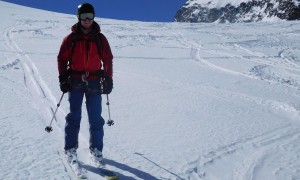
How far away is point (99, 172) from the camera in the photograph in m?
4.36

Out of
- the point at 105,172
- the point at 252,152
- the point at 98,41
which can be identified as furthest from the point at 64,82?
the point at 252,152

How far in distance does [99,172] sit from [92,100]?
0.83 meters

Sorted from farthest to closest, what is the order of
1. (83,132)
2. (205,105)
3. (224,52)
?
(224,52), (205,105), (83,132)

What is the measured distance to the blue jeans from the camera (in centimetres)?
455

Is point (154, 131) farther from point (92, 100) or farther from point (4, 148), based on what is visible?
point (4, 148)

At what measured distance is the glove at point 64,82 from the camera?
14.7ft

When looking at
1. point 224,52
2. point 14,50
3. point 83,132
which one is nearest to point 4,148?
point 83,132

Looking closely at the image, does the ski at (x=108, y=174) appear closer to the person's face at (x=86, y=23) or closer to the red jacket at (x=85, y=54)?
the red jacket at (x=85, y=54)

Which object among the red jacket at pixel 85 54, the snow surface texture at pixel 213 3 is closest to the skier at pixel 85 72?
the red jacket at pixel 85 54

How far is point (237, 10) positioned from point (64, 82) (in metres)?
119

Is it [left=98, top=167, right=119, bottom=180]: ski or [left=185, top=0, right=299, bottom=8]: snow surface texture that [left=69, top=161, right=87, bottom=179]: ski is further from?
[left=185, top=0, right=299, bottom=8]: snow surface texture

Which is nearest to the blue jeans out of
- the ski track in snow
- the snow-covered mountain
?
the ski track in snow

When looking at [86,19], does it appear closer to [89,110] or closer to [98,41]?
[98,41]

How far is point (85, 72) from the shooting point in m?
4.52
